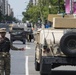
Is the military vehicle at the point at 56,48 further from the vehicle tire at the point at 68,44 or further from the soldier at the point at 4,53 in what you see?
the soldier at the point at 4,53

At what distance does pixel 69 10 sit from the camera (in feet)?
179

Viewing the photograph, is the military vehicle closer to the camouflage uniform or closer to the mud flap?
the mud flap

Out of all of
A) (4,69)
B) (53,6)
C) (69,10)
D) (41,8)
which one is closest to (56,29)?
(4,69)

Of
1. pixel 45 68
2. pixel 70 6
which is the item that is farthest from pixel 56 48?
pixel 70 6

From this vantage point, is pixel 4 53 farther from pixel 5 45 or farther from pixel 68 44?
pixel 68 44

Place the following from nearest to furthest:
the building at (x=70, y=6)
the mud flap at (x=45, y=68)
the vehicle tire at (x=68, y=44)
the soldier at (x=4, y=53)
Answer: the soldier at (x=4, y=53), the vehicle tire at (x=68, y=44), the mud flap at (x=45, y=68), the building at (x=70, y=6)

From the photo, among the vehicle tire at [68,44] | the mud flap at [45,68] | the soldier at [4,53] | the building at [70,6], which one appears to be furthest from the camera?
the building at [70,6]

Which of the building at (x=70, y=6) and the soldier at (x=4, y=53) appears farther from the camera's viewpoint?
the building at (x=70, y=6)

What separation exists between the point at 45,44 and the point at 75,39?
995 millimetres

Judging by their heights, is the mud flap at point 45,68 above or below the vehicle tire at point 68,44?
below

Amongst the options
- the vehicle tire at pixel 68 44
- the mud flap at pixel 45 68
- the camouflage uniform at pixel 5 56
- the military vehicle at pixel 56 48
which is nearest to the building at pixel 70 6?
the military vehicle at pixel 56 48

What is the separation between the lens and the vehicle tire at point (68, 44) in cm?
1427

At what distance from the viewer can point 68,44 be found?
47.2 ft

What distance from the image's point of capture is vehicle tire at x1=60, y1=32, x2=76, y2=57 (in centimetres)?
1427
